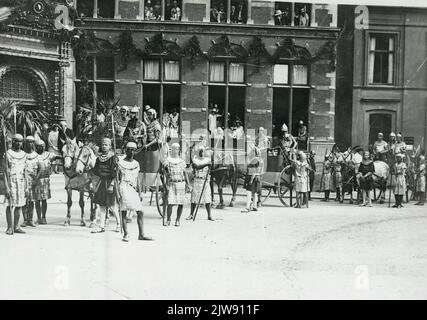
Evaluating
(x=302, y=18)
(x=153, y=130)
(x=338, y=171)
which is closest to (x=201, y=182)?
(x=153, y=130)

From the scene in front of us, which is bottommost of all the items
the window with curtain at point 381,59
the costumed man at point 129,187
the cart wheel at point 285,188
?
the cart wheel at point 285,188

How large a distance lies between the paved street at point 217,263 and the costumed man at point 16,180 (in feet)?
1.39

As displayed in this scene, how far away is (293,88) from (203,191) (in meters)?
3.44

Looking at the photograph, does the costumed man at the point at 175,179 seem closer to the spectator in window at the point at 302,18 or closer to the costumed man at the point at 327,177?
the spectator in window at the point at 302,18

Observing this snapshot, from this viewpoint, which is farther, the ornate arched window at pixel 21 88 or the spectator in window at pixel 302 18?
the spectator in window at pixel 302 18

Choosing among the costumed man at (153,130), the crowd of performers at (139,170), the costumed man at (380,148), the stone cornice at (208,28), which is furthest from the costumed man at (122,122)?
the costumed man at (380,148)

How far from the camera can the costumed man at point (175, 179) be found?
890 cm

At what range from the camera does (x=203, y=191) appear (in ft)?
31.7

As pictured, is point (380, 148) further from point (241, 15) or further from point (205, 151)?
point (205, 151)

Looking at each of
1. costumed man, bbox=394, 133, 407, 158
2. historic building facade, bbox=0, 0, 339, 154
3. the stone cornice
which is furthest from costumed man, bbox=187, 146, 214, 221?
costumed man, bbox=394, 133, 407, 158

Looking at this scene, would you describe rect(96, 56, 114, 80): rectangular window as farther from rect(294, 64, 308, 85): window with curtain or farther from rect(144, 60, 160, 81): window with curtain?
rect(294, 64, 308, 85): window with curtain

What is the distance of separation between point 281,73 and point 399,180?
353 centimetres
